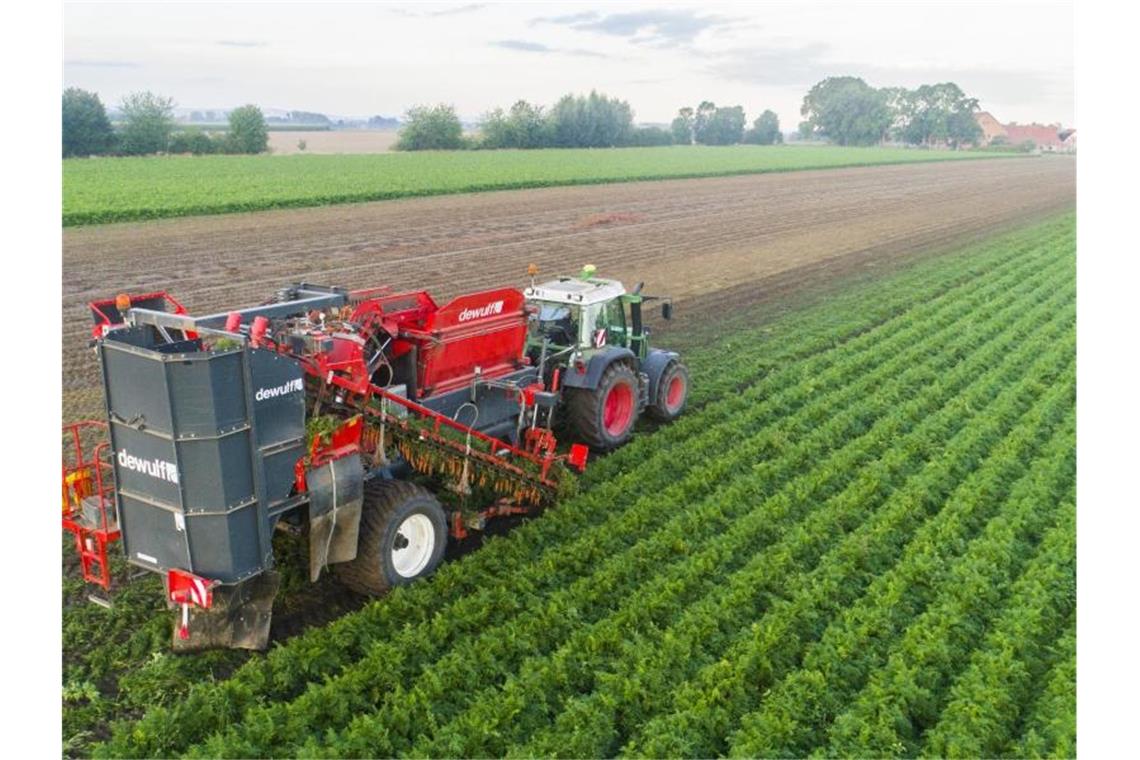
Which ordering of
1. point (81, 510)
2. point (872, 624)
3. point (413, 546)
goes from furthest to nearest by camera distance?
1. point (413, 546)
2. point (81, 510)
3. point (872, 624)

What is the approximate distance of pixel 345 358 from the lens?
27.6ft

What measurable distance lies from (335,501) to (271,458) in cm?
76

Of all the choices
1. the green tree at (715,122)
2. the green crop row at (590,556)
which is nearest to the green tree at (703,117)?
the green tree at (715,122)

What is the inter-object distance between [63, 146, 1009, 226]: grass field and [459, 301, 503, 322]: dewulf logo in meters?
26.7

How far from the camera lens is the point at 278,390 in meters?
7.30

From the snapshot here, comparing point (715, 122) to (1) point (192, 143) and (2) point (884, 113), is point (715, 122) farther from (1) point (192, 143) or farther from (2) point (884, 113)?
(1) point (192, 143)

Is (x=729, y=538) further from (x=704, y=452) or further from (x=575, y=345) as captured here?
(x=575, y=345)

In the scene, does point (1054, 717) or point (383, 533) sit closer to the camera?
point (1054, 717)

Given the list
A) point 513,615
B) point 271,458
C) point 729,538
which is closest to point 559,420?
point 729,538

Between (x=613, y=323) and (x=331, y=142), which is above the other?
(x=331, y=142)

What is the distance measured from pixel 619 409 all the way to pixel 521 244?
61.7 feet

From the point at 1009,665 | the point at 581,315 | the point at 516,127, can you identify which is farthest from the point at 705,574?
the point at 516,127

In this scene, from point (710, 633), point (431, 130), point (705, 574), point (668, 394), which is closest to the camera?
point (710, 633)

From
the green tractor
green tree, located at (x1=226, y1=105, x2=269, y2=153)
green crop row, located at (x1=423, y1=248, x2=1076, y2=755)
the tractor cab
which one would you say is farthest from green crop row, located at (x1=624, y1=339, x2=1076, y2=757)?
green tree, located at (x1=226, y1=105, x2=269, y2=153)
